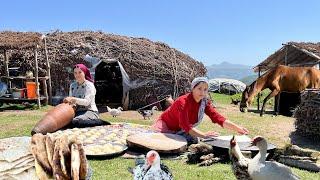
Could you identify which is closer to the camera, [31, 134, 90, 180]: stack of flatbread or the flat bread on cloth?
[31, 134, 90, 180]: stack of flatbread

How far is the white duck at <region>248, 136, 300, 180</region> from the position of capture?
4.98 m

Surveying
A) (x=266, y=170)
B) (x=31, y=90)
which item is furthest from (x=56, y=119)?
(x=31, y=90)

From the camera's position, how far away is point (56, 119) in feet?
28.5

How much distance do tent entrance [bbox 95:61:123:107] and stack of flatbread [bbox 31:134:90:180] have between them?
16607 mm

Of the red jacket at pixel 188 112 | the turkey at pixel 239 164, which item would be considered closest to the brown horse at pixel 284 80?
the red jacket at pixel 188 112

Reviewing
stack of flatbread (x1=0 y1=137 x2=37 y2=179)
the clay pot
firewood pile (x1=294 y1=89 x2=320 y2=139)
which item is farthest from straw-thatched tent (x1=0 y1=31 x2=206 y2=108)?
stack of flatbread (x1=0 y1=137 x2=37 y2=179)

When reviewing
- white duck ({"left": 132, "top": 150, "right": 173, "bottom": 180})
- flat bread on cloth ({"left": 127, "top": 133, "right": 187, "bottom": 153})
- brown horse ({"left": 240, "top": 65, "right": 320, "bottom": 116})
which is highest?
brown horse ({"left": 240, "top": 65, "right": 320, "bottom": 116})

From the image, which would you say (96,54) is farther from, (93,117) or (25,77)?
(93,117)

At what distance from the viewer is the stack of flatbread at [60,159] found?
3633 mm

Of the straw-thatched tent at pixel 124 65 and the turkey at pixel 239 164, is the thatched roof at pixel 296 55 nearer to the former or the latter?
the straw-thatched tent at pixel 124 65

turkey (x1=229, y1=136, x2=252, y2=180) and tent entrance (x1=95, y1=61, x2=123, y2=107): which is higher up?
tent entrance (x1=95, y1=61, x2=123, y2=107)

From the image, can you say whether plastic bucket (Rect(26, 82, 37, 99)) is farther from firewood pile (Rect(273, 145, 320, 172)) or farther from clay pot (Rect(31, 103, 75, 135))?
firewood pile (Rect(273, 145, 320, 172))

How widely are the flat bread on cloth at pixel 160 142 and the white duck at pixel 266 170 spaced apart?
2431 millimetres

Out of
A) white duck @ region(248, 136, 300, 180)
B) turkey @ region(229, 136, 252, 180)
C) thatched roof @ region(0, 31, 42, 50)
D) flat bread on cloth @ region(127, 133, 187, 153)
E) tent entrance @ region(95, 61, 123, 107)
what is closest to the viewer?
white duck @ region(248, 136, 300, 180)
